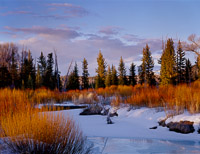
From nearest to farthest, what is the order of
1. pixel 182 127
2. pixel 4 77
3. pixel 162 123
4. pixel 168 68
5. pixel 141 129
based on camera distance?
pixel 182 127
pixel 141 129
pixel 162 123
pixel 168 68
pixel 4 77

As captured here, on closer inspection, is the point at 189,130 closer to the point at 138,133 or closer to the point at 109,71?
the point at 138,133

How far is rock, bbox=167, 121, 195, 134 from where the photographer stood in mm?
6434

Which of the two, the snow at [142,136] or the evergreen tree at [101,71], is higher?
the evergreen tree at [101,71]

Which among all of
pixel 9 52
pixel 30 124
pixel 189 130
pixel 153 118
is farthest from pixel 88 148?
pixel 9 52

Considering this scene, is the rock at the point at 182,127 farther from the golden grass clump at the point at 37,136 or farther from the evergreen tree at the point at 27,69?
the evergreen tree at the point at 27,69

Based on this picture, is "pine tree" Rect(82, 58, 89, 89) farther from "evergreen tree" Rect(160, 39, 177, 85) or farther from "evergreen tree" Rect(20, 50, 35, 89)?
"evergreen tree" Rect(160, 39, 177, 85)

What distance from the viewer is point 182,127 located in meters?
6.55

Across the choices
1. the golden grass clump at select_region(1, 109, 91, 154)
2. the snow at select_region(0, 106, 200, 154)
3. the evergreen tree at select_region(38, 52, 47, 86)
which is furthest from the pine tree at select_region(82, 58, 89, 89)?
the golden grass clump at select_region(1, 109, 91, 154)

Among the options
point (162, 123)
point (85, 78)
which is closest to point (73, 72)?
point (85, 78)

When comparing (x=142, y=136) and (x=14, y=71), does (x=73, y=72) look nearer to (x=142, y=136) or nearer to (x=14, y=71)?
(x=14, y=71)

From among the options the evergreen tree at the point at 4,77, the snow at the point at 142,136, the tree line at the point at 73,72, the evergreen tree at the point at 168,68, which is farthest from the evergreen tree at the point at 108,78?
the snow at the point at 142,136

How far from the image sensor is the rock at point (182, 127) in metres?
6.43

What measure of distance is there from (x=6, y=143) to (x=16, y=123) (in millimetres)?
373

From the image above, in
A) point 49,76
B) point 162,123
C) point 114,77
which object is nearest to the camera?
point 162,123
